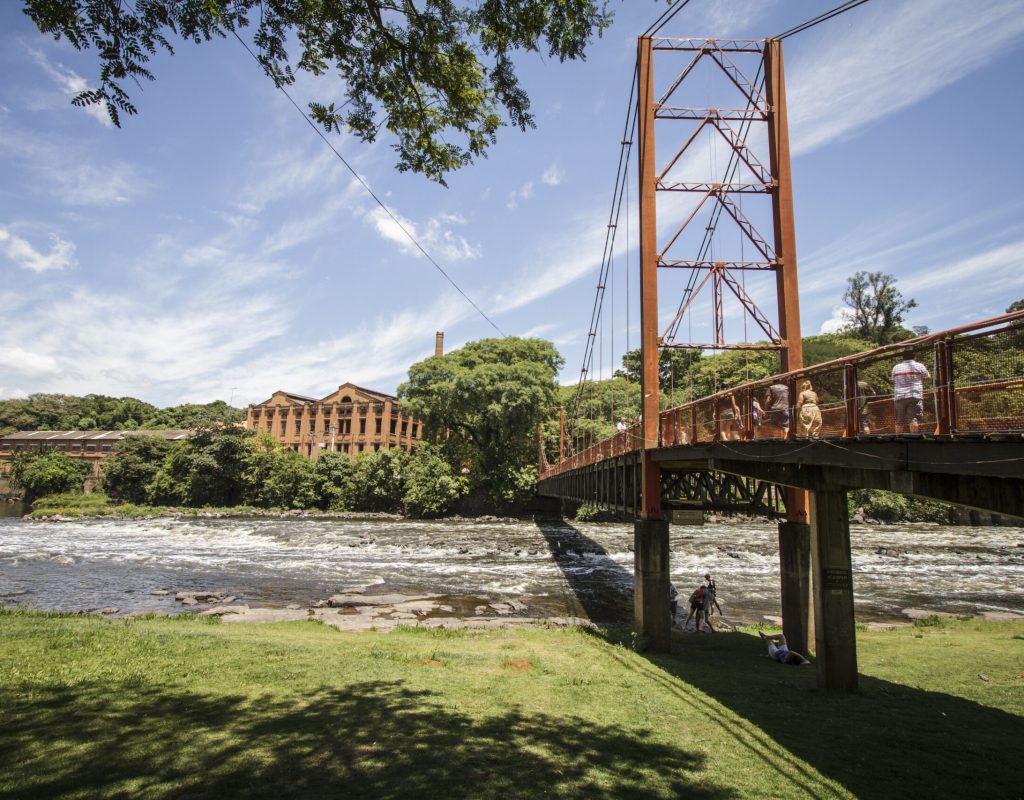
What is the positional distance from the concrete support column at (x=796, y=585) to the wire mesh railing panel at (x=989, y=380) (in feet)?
28.7

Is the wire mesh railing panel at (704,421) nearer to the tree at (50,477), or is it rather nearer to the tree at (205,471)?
the tree at (205,471)

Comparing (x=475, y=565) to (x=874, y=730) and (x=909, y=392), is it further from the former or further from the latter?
(x=909, y=392)

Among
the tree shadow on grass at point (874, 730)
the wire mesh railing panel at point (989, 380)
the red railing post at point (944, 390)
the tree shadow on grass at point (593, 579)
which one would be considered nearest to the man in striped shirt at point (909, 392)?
the red railing post at point (944, 390)

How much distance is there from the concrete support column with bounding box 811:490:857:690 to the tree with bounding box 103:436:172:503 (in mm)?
68438

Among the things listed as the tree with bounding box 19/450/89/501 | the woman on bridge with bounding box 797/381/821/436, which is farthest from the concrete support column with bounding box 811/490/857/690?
the tree with bounding box 19/450/89/501

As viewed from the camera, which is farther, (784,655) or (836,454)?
(784,655)

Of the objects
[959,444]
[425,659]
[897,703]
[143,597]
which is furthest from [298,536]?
[959,444]

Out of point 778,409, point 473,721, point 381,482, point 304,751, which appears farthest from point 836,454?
point 381,482

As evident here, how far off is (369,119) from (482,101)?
150 centimetres

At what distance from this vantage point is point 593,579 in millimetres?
23438

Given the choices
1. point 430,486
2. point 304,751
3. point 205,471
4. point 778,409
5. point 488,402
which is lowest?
point 304,751

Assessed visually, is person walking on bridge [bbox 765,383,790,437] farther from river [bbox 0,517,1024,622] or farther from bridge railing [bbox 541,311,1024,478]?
river [bbox 0,517,1024,622]

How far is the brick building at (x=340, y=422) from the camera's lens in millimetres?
71562

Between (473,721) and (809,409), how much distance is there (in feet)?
20.6
